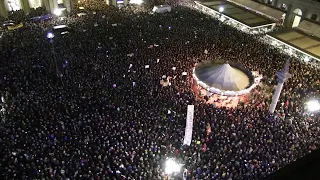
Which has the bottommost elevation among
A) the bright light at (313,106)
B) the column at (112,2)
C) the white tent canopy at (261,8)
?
the bright light at (313,106)

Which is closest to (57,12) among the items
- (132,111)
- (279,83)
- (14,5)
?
(14,5)

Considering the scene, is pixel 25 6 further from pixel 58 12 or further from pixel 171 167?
pixel 171 167

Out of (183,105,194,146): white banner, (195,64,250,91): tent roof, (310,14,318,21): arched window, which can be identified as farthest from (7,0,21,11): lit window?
(310,14,318,21): arched window

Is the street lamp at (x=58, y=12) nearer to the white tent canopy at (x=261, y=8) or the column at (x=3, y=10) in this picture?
the column at (x=3, y=10)

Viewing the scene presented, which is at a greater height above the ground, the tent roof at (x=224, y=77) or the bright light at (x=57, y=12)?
the bright light at (x=57, y=12)

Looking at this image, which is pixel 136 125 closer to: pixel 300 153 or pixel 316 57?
pixel 300 153

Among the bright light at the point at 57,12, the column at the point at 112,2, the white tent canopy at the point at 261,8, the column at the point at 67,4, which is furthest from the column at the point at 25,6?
the white tent canopy at the point at 261,8
